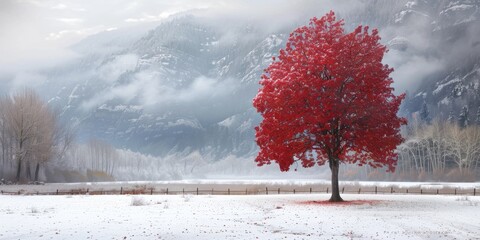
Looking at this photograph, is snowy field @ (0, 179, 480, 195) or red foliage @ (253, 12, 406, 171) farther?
snowy field @ (0, 179, 480, 195)

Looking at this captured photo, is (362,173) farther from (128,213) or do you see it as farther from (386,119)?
(128,213)

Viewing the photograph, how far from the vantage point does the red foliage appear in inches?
1822

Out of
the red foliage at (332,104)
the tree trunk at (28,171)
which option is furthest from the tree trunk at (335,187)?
the tree trunk at (28,171)

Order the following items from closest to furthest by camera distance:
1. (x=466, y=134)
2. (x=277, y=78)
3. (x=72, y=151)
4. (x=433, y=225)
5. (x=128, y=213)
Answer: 1. (x=433, y=225)
2. (x=128, y=213)
3. (x=277, y=78)
4. (x=466, y=134)
5. (x=72, y=151)

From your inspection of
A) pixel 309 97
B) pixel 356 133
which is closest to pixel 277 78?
pixel 309 97

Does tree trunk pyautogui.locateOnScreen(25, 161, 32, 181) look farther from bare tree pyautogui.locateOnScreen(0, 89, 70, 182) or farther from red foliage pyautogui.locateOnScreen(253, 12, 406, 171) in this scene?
red foliage pyautogui.locateOnScreen(253, 12, 406, 171)

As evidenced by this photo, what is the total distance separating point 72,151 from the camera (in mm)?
156500

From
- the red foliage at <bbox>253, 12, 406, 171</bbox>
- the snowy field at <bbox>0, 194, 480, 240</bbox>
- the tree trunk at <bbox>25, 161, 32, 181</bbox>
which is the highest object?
the red foliage at <bbox>253, 12, 406, 171</bbox>

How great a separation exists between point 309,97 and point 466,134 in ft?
306

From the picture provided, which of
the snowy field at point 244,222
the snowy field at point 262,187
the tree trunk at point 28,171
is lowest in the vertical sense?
the snowy field at point 262,187

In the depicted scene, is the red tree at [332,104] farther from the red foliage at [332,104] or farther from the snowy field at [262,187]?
the snowy field at [262,187]

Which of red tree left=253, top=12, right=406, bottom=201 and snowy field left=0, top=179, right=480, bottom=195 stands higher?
red tree left=253, top=12, right=406, bottom=201

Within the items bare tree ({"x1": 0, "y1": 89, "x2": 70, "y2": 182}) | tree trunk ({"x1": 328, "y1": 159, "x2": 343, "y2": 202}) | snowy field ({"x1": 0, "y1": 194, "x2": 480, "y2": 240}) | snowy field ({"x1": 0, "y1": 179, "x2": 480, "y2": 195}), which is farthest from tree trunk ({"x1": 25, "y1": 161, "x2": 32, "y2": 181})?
tree trunk ({"x1": 328, "y1": 159, "x2": 343, "y2": 202})

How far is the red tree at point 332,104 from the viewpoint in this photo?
152ft
